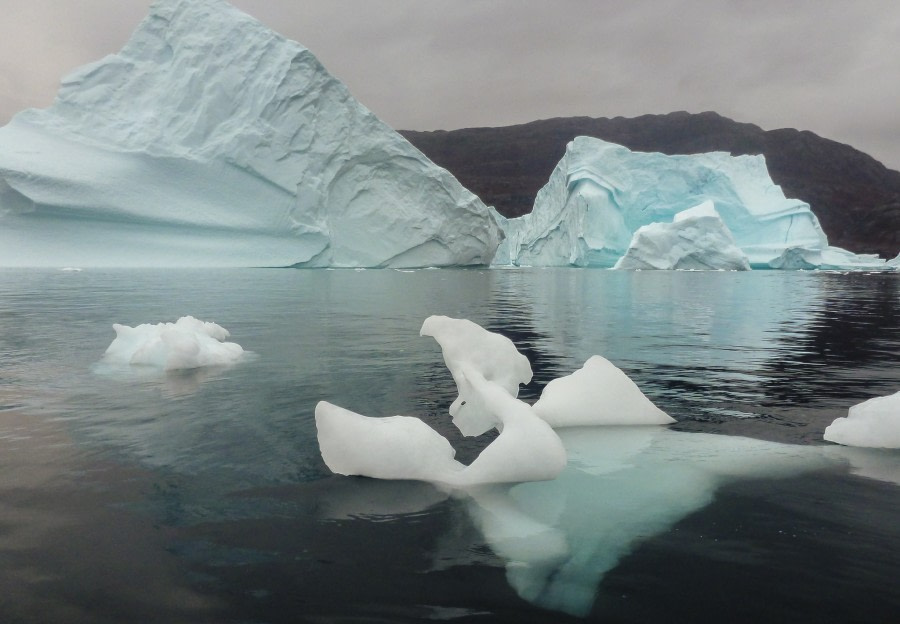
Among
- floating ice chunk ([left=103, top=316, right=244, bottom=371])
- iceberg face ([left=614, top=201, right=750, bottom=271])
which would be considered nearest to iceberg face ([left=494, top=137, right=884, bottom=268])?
iceberg face ([left=614, top=201, right=750, bottom=271])

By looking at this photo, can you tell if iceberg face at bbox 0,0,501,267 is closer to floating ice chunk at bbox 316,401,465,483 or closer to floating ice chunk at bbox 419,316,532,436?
floating ice chunk at bbox 419,316,532,436

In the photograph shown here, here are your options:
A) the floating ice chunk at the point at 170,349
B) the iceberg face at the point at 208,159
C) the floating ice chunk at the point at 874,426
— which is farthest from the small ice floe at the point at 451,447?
the iceberg face at the point at 208,159

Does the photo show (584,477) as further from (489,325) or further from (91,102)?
(91,102)

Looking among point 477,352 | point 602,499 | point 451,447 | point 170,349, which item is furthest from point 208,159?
point 602,499

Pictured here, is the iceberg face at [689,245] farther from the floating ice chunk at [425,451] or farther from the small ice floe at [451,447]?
the floating ice chunk at [425,451]

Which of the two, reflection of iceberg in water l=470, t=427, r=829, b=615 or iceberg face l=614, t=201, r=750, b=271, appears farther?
iceberg face l=614, t=201, r=750, b=271

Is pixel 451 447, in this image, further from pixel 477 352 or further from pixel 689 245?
pixel 689 245

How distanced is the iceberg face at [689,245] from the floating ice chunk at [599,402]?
30.8 meters

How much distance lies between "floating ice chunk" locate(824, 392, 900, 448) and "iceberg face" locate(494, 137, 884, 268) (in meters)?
33.9

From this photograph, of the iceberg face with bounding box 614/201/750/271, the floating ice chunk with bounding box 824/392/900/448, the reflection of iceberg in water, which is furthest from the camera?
the iceberg face with bounding box 614/201/750/271

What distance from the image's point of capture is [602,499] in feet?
9.78

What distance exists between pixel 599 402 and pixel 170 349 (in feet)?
13.7

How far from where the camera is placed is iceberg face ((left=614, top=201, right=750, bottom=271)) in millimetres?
33281

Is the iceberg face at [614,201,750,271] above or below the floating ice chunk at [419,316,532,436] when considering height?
above
